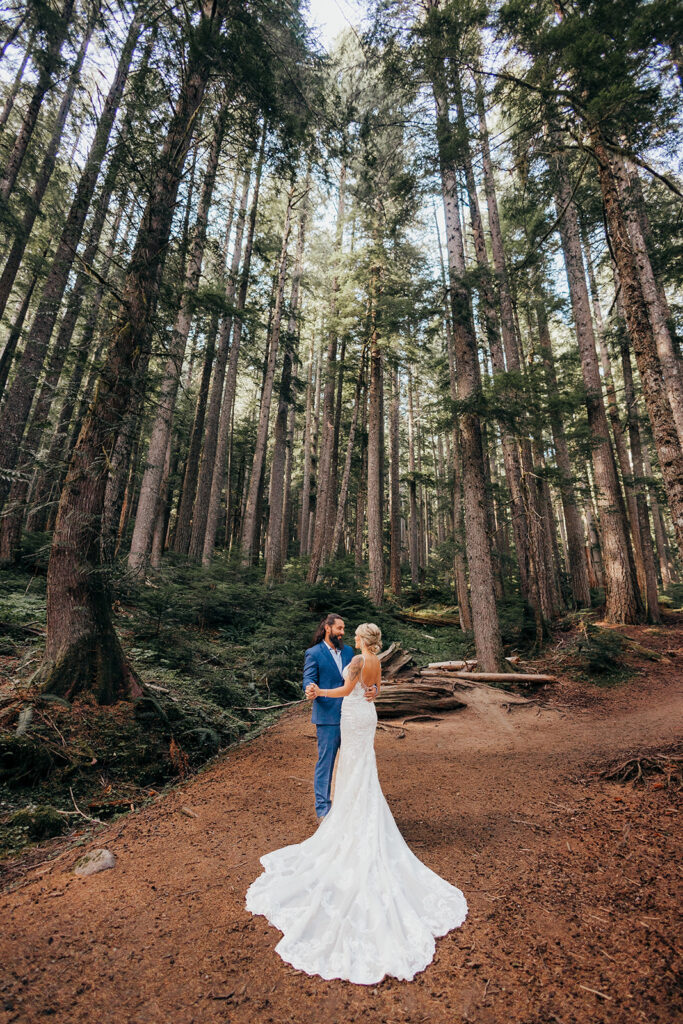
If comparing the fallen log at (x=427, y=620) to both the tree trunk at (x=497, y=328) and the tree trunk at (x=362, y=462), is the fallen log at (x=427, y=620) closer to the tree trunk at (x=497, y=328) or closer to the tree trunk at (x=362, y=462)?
the tree trunk at (x=497, y=328)

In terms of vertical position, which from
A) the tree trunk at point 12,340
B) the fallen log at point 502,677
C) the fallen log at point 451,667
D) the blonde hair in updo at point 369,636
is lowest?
the fallen log at point 502,677

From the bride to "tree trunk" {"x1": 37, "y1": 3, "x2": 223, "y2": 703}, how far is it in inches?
137

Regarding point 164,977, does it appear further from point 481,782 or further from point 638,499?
point 638,499

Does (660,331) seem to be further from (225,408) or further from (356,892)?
(225,408)

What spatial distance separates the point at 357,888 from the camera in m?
2.95

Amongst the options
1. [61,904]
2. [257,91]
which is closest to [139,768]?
[61,904]

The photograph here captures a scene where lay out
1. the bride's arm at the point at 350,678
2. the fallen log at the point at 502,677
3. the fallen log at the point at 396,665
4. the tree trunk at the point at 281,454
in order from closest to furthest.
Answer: the bride's arm at the point at 350,678
the fallen log at the point at 502,677
the fallen log at the point at 396,665
the tree trunk at the point at 281,454

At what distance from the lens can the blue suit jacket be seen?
3.95 metres

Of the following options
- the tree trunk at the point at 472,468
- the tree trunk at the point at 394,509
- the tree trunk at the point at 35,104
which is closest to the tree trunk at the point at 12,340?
the tree trunk at the point at 35,104

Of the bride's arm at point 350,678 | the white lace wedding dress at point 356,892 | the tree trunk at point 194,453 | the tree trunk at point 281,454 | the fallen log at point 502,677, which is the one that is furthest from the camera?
the tree trunk at point 194,453

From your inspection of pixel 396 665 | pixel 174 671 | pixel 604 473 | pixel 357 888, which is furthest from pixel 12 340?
pixel 604 473

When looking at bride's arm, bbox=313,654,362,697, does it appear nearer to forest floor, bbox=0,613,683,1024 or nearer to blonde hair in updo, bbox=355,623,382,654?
blonde hair in updo, bbox=355,623,382,654

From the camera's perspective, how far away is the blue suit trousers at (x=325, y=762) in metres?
3.99

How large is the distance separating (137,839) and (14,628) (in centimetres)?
531
